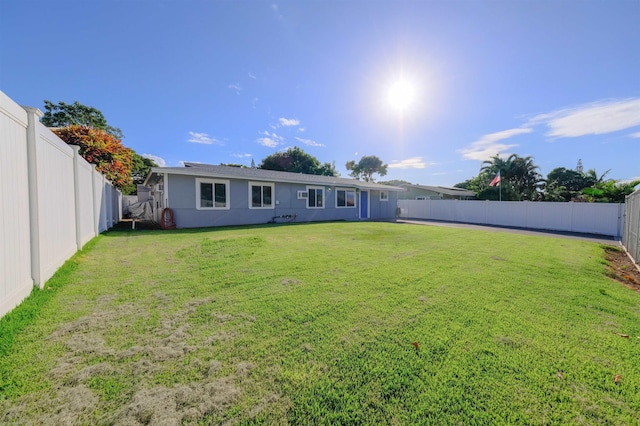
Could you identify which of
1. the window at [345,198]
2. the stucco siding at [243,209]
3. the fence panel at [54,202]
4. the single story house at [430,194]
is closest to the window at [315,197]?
the stucco siding at [243,209]

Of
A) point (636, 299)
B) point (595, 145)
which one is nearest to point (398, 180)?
point (595, 145)

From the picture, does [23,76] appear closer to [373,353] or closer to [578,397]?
[373,353]

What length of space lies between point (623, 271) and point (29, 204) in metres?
11.4

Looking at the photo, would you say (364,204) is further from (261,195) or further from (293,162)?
(293,162)

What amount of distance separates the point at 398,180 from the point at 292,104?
112ft

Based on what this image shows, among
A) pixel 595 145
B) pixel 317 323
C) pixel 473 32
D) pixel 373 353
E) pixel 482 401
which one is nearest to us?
pixel 482 401

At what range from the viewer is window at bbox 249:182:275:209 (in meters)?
13.5

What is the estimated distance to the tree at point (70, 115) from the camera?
79.6ft

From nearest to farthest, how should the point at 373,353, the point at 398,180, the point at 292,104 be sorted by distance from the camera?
1. the point at 373,353
2. the point at 292,104
3. the point at 398,180

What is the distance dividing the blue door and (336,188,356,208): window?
2.82 ft

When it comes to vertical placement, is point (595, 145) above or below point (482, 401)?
above

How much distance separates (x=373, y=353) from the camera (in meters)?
2.29

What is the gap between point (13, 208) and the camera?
2.90 meters

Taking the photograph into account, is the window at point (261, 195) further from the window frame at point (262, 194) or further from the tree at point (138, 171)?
the tree at point (138, 171)
